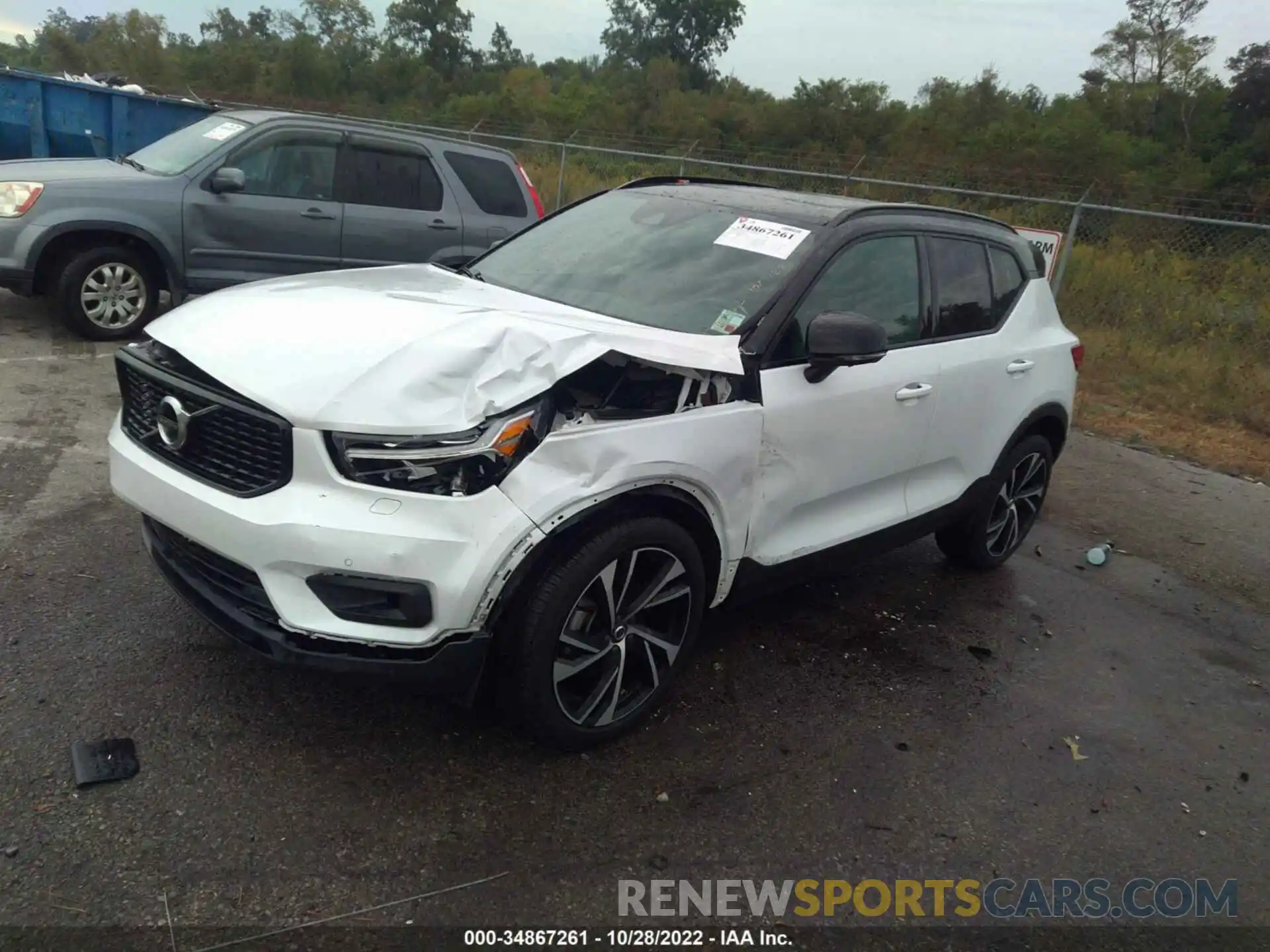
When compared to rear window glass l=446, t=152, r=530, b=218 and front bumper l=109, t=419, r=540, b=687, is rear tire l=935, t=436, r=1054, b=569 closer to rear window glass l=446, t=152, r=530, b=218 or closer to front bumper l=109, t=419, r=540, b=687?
front bumper l=109, t=419, r=540, b=687

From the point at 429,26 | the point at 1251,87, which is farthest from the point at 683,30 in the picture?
the point at 1251,87

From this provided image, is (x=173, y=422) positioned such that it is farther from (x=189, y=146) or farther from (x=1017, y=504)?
(x=189, y=146)

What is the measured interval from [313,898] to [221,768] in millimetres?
606

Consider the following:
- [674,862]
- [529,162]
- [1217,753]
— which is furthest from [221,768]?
[529,162]

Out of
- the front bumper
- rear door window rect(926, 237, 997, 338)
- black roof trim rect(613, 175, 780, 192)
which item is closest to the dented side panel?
the front bumper

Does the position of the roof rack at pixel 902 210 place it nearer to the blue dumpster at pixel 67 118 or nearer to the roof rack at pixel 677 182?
the roof rack at pixel 677 182

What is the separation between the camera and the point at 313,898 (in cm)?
245

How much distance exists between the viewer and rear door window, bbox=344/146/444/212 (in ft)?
26.5

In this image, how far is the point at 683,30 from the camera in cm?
5750

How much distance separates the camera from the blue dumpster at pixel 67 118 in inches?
432

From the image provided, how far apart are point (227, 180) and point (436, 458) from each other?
19.0 feet

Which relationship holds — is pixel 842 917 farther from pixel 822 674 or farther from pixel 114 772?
pixel 114 772

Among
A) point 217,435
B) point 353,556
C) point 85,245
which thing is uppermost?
point 85,245

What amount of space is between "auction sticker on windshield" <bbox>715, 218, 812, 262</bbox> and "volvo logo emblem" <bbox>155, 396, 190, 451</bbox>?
2.03m
